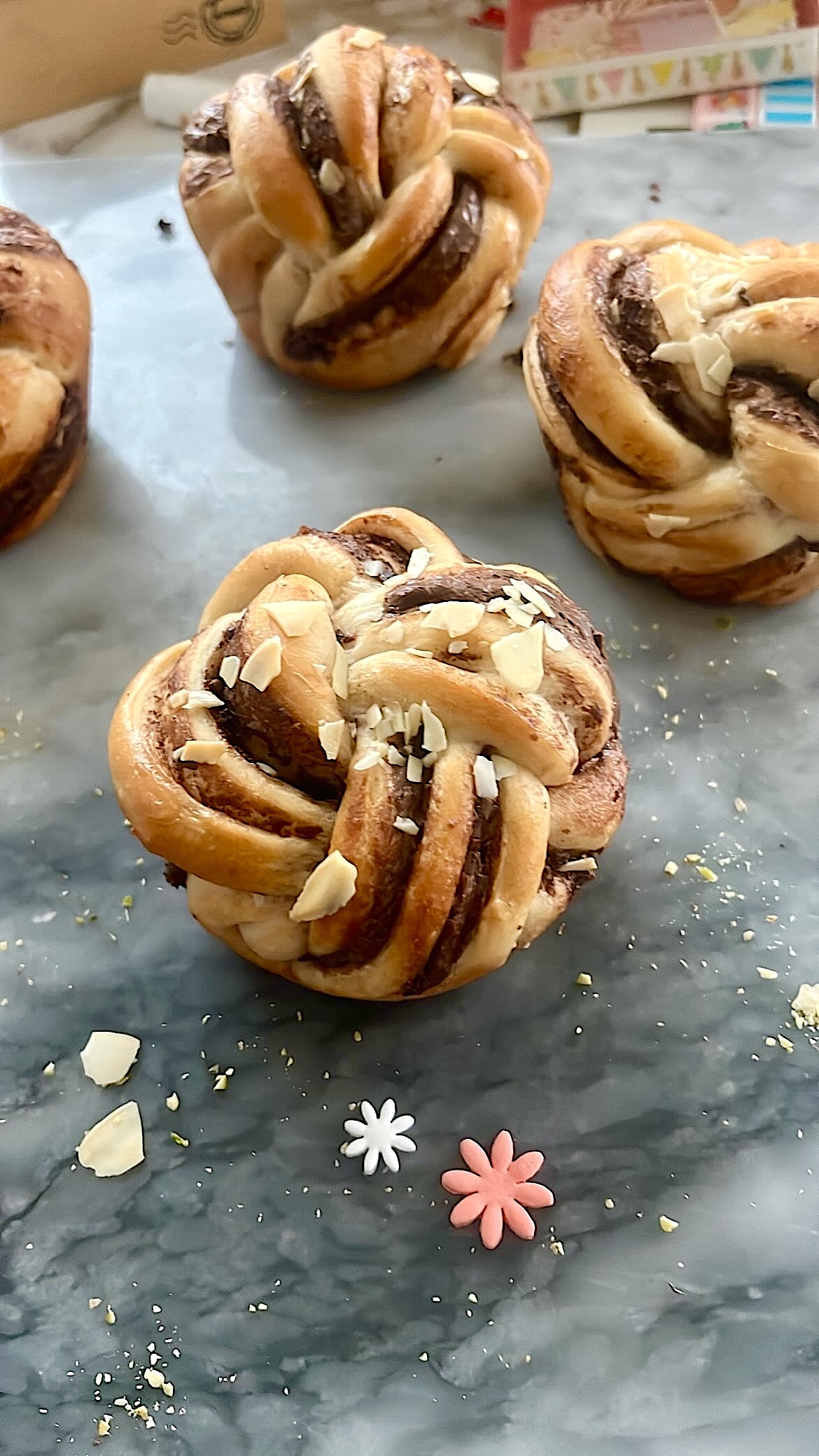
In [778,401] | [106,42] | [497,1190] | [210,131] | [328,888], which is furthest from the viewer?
[106,42]

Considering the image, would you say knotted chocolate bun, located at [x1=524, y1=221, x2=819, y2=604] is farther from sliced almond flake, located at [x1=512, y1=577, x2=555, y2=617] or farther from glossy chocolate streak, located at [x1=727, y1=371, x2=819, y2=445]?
sliced almond flake, located at [x1=512, y1=577, x2=555, y2=617]

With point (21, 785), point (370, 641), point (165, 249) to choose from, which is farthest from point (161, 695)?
point (165, 249)

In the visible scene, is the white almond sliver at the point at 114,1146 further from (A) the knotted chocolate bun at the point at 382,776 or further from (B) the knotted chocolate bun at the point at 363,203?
(B) the knotted chocolate bun at the point at 363,203

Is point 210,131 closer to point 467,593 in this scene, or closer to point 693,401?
point 693,401

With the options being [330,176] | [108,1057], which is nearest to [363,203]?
[330,176]

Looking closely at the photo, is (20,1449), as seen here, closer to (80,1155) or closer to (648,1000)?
(80,1155)

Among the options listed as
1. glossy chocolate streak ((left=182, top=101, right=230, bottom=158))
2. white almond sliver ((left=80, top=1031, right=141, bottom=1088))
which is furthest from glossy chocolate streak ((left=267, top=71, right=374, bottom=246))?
white almond sliver ((left=80, top=1031, right=141, bottom=1088))
